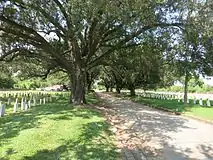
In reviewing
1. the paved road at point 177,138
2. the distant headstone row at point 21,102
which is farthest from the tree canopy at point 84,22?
the paved road at point 177,138

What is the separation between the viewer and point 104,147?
30.5 feet

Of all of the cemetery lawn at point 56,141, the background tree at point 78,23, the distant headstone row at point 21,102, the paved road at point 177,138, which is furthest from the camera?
the distant headstone row at point 21,102

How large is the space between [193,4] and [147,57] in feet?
31.2

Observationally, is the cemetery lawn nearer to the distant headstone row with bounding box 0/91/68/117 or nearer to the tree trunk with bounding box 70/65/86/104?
the distant headstone row with bounding box 0/91/68/117

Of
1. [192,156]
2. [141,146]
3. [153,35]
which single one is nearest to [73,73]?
[153,35]

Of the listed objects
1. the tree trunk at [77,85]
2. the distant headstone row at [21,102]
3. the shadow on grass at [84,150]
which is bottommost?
the shadow on grass at [84,150]

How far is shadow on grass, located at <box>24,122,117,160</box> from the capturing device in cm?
→ 800

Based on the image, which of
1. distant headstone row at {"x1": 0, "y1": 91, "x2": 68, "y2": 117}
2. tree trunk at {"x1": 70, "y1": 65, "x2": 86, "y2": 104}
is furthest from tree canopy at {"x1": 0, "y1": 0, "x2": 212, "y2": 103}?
distant headstone row at {"x1": 0, "y1": 91, "x2": 68, "y2": 117}

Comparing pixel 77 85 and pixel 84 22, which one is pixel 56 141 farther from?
pixel 77 85

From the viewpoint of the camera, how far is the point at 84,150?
871cm

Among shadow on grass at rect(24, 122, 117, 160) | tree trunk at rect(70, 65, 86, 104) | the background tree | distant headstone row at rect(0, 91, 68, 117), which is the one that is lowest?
shadow on grass at rect(24, 122, 117, 160)

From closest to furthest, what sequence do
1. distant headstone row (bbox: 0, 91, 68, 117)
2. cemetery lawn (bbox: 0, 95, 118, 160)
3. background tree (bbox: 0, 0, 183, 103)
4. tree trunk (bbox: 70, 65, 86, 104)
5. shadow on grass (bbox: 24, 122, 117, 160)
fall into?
1. shadow on grass (bbox: 24, 122, 117, 160)
2. cemetery lawn (bbox: 0, 95, 118, 160)
3. background tree (bbox: 0, 0, 183, 103)
4. distant headstone row (bbox: 0, 91, 68, 117)
5. tree trunk (bbox: 70, 65, 86, 104)

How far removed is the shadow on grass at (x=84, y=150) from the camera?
26.2 ft

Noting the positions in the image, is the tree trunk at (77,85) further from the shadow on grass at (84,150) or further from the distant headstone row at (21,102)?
the shadow on grass at (84,150)
